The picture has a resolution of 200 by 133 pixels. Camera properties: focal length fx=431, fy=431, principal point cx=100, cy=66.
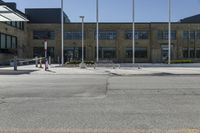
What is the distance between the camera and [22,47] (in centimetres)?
7000

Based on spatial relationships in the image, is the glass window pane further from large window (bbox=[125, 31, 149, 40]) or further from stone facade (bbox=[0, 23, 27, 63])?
large window (bbox=[125, 31, 149, 40])

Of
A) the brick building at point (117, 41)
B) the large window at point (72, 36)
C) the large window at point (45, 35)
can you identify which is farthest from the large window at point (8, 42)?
the large window at point (72, 36)

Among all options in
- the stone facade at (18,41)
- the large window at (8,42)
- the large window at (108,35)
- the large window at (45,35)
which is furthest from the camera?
the large window at (108,35)

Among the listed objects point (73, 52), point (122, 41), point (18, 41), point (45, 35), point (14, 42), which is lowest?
point (73, 52)

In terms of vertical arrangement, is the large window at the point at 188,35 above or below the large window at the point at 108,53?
above

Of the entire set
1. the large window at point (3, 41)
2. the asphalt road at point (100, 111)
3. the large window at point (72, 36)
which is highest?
the large window at point (72, 36)

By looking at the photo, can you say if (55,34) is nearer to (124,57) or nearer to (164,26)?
(124,57)

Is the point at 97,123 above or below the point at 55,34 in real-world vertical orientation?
below

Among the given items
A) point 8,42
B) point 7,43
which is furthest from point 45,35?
point 7,43

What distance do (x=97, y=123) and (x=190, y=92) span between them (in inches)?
305

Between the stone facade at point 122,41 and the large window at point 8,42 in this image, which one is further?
the stone facade at point 122,41

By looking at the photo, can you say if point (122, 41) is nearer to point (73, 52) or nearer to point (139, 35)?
point (139, 35)

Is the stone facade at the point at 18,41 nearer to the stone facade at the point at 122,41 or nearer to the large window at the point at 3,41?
the large window at the point at 3,41

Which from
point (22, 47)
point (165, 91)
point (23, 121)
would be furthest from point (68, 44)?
point (23, 121)
